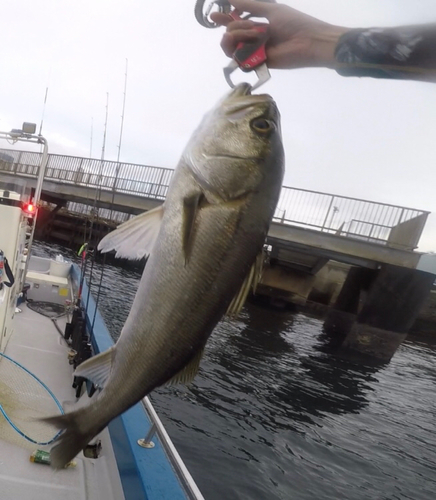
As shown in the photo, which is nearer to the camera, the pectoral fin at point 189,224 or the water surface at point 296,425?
the pectoral fin at point 189,224

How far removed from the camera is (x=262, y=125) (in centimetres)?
176

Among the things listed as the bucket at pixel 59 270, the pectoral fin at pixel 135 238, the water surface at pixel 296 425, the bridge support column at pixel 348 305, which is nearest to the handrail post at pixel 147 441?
the pectoral fin at pixel 135 238

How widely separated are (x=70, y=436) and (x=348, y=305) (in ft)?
81.9

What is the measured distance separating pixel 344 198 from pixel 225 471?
555 inches

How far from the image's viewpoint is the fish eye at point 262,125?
175cm

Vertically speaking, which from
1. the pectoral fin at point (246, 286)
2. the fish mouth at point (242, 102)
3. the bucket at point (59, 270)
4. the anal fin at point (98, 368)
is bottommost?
the bucket at point (59, 270)

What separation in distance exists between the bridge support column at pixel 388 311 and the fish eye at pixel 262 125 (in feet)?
61.6

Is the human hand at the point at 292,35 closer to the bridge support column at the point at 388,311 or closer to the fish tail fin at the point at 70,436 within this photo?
the fish tail fin at the point at 70,436

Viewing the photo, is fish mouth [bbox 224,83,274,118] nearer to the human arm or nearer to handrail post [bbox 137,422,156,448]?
the human arm

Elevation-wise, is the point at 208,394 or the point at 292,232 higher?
the point at 292,232

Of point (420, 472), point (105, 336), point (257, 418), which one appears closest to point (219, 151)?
point (105, 336)

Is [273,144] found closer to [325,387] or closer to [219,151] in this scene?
[219,151]

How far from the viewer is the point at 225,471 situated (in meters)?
7.71

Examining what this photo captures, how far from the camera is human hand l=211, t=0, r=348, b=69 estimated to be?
1.89 metres
